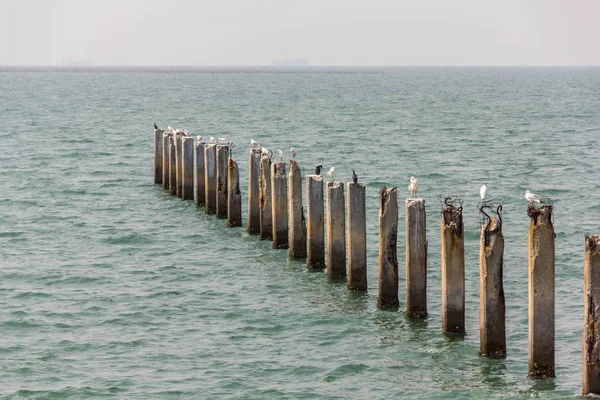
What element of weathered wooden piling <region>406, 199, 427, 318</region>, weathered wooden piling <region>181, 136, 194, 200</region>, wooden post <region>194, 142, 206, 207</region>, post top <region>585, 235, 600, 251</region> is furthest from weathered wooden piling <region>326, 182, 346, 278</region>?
weathered wooden piling <region>181, 136, 194, 200</region>

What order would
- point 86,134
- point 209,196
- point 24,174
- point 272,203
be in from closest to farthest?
point 272,203, point 209,196, point 24,174, point 86,134

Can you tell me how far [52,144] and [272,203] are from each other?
34.0 metres

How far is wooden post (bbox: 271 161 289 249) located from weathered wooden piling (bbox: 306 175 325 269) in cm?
179

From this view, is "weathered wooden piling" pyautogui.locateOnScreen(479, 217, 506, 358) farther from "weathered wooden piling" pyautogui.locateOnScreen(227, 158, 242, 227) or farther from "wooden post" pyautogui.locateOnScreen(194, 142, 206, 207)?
"wooden post" pyautogui.locateOnScreen(194, 142, 206, 207)

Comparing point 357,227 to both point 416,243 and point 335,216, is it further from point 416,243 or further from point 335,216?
point 416,243

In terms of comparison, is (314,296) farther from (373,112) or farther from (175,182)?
(373,112)

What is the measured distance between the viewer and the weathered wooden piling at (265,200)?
25.6m

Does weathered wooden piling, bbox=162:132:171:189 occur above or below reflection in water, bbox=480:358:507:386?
above

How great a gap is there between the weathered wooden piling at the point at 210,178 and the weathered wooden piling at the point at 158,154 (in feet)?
14.9

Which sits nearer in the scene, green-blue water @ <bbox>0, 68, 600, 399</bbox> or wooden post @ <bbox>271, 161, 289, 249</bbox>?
green-blue water @ <bbox>0, 68, 600, 399</bbox>

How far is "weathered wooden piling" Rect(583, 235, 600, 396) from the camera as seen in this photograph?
15055mm

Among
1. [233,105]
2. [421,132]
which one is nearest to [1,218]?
[421,132]

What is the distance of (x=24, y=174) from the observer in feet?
142

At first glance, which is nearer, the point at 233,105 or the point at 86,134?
the point at 86,134
